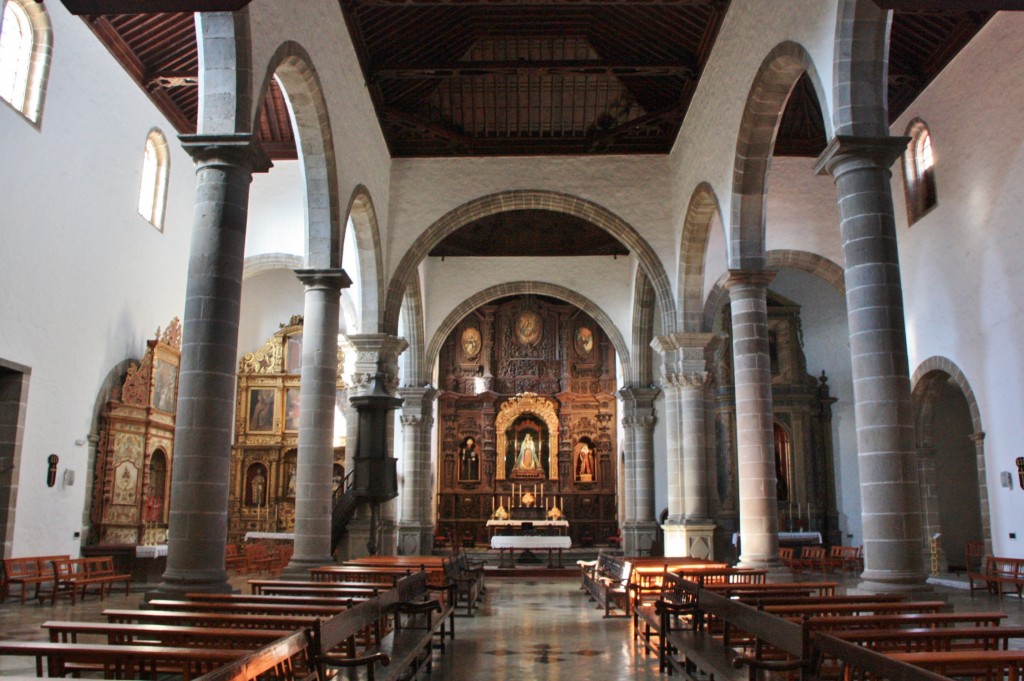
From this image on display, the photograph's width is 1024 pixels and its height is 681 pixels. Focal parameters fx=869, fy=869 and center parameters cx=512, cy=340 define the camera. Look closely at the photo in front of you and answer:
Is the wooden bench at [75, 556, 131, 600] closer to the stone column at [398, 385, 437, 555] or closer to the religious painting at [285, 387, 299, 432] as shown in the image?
the stone column at [398, 385, 437, 555]

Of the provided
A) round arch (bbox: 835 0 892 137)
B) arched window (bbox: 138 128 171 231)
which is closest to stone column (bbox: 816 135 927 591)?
round arch (bbox: 835 0 892 137)

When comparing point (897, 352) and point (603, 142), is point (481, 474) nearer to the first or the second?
point (603, 142)

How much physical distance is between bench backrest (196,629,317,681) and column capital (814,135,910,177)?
23.2ft

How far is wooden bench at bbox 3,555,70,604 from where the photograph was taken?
1166 cm

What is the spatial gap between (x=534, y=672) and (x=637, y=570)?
3.96 metres

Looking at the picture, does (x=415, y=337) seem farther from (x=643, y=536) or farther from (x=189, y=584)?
(x=189, y=584)

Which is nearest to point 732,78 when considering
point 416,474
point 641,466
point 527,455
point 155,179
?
point 155,179

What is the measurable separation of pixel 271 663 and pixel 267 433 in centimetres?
2162

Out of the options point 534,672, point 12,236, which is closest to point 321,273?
point 12,236

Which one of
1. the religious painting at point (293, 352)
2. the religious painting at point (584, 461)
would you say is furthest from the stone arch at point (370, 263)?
the religious painting at point (584, 461)

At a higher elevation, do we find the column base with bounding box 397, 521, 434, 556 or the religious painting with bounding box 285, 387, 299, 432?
the religious painting with bounding box 285, 387, 299, 432

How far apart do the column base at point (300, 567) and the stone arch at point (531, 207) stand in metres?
6.58

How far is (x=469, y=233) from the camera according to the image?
2475 centimetres

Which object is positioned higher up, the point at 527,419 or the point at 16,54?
the point at 16,54
